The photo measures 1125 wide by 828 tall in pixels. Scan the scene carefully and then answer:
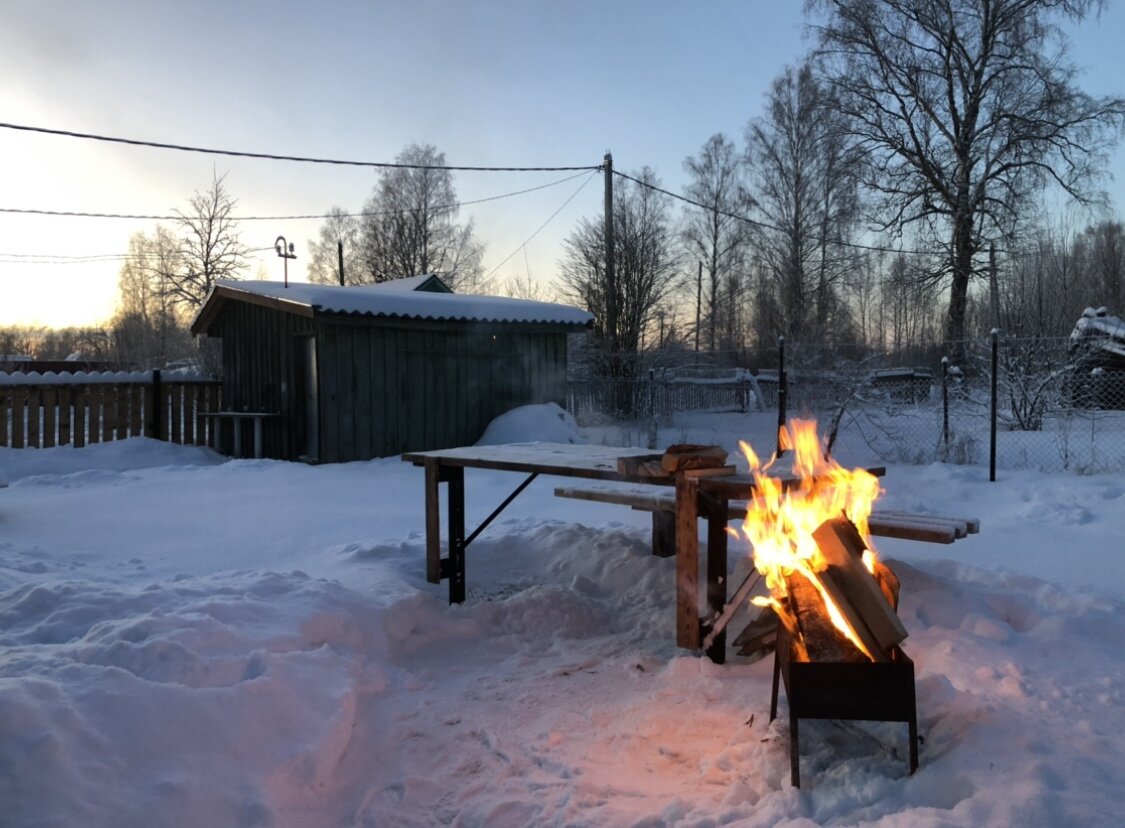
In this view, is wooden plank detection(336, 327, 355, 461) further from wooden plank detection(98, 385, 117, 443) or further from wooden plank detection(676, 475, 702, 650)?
wooden plank detection(676, 475, 702, 650)

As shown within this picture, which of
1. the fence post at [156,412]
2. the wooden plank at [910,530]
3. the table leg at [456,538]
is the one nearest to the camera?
the wooden plank at [910,530]

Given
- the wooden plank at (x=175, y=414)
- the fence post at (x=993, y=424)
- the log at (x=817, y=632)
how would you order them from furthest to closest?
the wooden plank at (x=175, y=414)
the fence post at (x=993, y=424)
the log at (x=817, y=632)

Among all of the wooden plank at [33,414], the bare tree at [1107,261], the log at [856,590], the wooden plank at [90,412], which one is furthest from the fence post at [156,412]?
the bare tree at [1107,261]

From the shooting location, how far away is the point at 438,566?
17.4 ft

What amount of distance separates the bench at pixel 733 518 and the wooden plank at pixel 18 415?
1050cm

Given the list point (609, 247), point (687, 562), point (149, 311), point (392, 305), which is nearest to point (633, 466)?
point (687, 562)

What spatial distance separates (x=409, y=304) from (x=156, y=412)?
5.06m

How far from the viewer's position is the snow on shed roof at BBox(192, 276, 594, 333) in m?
11.9

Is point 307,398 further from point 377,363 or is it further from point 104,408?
point 104,408

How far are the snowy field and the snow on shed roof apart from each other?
6.04m

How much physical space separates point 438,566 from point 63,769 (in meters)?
2.96

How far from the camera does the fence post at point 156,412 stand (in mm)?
13891

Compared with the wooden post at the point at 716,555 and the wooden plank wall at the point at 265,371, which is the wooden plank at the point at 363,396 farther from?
the wooden post at the point at 716,555

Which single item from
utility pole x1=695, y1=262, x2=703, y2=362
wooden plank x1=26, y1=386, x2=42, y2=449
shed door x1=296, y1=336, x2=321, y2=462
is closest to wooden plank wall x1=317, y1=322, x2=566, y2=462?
shed door x1=296, y1=336, x2=321, y2=462
